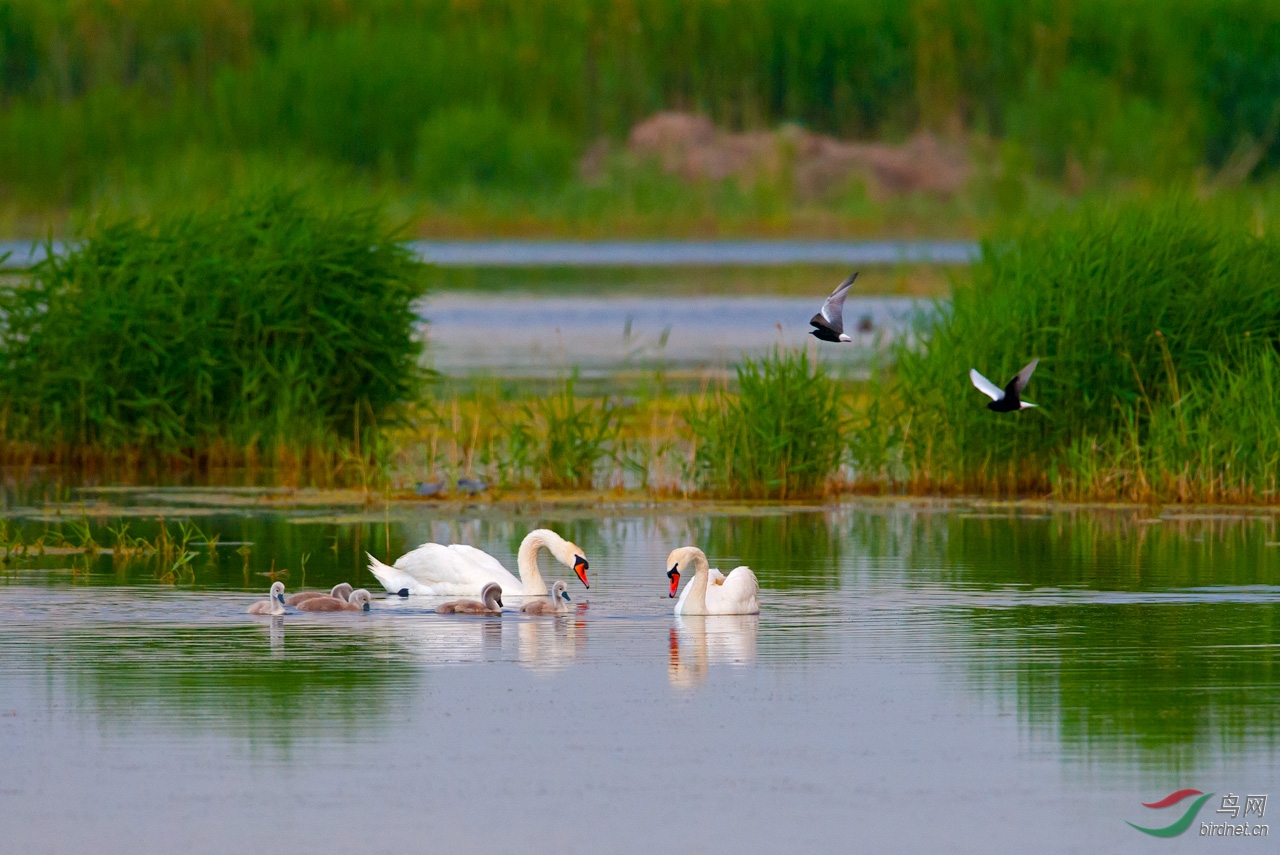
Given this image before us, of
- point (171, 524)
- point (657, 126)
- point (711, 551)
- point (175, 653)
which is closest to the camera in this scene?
point (175, 653)

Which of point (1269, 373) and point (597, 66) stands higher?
point (597, 66)

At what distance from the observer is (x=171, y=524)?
57.4ft

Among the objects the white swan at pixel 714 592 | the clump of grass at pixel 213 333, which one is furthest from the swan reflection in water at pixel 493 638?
the clump of grass at pixel 213 333

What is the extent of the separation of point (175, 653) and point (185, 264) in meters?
9.69

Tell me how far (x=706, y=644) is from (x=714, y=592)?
86cm

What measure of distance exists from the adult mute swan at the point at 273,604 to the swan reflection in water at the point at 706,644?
6.58 feet

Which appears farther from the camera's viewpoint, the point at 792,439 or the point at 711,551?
the point at 792,439

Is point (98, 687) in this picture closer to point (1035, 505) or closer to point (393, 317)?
point (1035, 505)

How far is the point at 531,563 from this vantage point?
1426 centimetres

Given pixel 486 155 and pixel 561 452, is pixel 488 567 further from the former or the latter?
pixel 486 155

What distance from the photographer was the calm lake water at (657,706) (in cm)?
886

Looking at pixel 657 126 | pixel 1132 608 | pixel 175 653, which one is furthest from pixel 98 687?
pixel 657 126

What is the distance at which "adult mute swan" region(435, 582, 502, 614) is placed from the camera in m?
13.7
